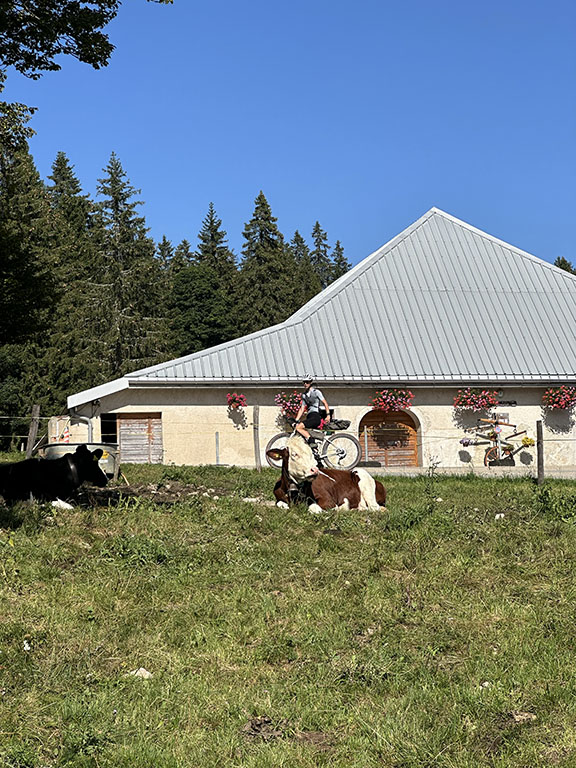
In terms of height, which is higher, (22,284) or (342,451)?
(22,284)

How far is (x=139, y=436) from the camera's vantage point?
22344mm

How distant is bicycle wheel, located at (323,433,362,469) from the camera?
17.7 meters

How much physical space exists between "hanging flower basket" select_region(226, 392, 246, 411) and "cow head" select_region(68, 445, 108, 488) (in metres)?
10.4

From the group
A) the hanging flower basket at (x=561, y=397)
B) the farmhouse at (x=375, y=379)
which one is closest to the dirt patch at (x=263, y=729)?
the farmhouse at (x=375, y=379)

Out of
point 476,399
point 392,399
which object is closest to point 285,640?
point 392,399

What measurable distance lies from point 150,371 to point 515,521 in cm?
1401

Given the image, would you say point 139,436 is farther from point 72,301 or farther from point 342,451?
point 72,301

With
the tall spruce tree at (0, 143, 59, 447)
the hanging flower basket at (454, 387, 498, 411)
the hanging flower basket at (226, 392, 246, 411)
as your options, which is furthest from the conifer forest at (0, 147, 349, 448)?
the hanging flower basket at (454, 387, 498, 411)

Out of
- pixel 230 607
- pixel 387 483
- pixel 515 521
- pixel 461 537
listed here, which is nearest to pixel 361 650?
pixel 230 607

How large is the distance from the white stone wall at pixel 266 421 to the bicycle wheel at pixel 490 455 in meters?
0.30

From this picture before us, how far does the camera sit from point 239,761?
174 inches

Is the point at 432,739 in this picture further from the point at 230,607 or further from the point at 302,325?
the point at 302,325

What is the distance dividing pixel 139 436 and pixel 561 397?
12110mm

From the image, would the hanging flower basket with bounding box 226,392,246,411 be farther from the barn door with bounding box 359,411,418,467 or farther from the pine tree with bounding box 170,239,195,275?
the pine tree with bounding box 170,239,195,275
